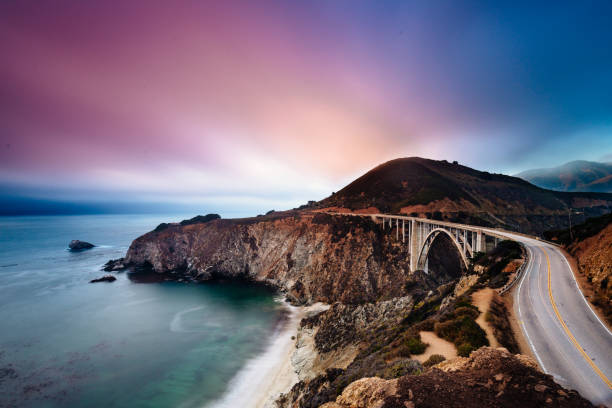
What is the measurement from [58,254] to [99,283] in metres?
69.4

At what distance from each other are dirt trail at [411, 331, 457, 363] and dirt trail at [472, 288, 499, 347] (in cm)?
184

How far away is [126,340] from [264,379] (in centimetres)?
2470

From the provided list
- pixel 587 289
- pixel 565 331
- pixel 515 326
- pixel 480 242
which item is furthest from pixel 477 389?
pixel 480 242

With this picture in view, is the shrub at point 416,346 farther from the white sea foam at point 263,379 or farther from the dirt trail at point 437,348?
the white sea foam at point 263,379

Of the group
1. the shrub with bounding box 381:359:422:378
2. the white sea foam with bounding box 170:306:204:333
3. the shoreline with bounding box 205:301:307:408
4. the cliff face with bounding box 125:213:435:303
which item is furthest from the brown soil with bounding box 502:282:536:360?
the white sea foam with bounding box 170:306:204:333

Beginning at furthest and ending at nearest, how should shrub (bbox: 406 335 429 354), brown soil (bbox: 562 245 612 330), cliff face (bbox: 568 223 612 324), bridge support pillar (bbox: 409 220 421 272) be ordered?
bridge support pillar (bbox: 409 220 421 272)
cliff face (bbox: 568 223 612 324)
shrub (bbox: 406 335 429 354)
brown soil (bbox: 562 245 612 330)

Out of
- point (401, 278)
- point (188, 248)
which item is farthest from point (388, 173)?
point (188, 248)

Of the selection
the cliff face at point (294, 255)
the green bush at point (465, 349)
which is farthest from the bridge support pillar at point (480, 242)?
the cliff face at point (294, 255)

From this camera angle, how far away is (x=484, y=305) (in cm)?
1407

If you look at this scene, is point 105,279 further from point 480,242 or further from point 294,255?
point 480,242

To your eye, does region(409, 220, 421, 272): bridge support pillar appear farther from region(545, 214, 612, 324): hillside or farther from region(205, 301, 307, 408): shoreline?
region(205, 301, 307, 408): shoreline

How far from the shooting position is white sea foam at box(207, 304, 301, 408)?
2219 cm

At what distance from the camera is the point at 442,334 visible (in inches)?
503

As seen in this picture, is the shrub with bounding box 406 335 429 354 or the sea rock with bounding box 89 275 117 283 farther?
the sea rock with bounding box 89 275 117 283
